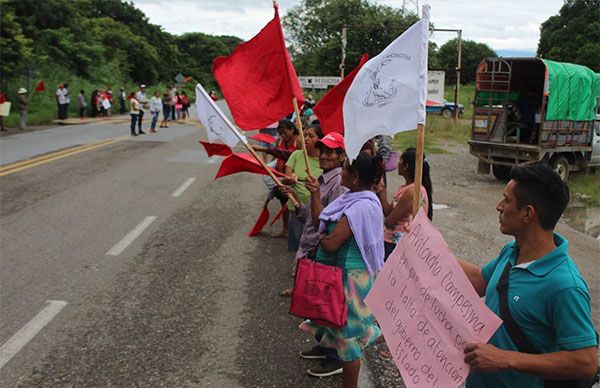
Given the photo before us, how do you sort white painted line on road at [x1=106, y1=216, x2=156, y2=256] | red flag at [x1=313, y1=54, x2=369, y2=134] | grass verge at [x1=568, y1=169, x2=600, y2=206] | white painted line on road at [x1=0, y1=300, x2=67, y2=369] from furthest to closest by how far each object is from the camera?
grass verge at [x1=568, y1=169, x2=600, y2=206]
white painted line on road at [x1=106, y1=216, x2=156, y2=256]
red flag at [x1=313, y1=54, x2=369, y2=134]
white painted line on road at [x1=0, y1=300, x2=67, y2=369]

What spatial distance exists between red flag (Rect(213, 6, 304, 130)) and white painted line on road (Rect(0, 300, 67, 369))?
2.41 metres

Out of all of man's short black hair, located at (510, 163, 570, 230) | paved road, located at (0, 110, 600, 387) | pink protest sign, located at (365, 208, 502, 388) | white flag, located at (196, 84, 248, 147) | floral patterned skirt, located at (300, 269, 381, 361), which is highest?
white flag, located at (196, 84, 248, 147)

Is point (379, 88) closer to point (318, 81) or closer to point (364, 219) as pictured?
point (364, 219)

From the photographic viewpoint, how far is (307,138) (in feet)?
17.9

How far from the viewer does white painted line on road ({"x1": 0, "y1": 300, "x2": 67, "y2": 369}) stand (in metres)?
4.21

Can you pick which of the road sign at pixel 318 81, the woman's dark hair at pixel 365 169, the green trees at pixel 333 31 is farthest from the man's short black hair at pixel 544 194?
the green trees at pixel 333 31

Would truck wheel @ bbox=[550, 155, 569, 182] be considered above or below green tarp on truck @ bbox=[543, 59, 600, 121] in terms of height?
below

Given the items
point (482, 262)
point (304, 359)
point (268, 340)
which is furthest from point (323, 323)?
point (482, 262)

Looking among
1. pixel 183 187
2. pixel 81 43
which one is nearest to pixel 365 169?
pixel 183 187

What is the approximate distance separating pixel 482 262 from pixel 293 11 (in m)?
59.1

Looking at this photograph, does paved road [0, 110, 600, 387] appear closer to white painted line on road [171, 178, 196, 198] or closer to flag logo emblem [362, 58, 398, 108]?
white painted line on road [171, 178, 196, 198]

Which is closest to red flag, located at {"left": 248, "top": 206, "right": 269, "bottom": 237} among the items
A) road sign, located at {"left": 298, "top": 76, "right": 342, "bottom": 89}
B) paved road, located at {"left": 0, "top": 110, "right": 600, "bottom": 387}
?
paved road, located at {"left": 0, "top": 110, "right": 600, "bottom": 387}

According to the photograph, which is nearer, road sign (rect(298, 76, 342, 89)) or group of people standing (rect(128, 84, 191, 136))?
group of people standing (rect(128, 84, 191, 136))

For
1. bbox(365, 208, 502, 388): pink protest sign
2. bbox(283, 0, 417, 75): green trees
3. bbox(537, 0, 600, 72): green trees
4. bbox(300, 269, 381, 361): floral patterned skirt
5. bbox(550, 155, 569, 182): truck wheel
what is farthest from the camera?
bbox(537, 0, 600, 72): green trees
